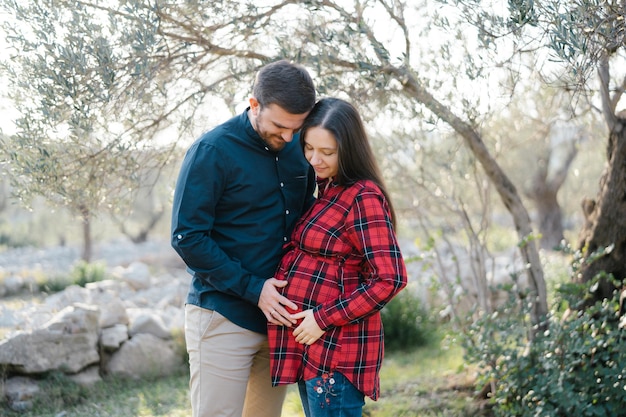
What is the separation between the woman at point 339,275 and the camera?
251 centimetres

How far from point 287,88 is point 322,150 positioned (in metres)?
0.28

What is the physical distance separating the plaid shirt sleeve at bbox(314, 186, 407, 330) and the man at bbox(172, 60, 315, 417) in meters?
0.20

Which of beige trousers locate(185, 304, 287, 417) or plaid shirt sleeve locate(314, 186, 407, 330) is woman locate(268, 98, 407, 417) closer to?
plaid shirt sleeve locate(314, 186, 407, 330)

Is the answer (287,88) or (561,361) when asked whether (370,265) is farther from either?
(561,361)

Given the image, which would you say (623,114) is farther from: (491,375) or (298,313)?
(298,313)

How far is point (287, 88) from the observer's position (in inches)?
103

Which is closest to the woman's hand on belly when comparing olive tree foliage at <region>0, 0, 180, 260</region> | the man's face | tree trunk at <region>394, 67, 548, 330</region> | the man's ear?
the man's face

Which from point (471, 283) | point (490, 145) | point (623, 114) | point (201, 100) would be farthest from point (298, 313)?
point (471, 283)

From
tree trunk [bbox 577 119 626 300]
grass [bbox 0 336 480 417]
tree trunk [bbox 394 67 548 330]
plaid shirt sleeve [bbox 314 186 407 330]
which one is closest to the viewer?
plaid shirt sleeve [bbox 314 186 407 330]

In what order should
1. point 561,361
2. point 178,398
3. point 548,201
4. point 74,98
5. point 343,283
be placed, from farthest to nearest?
point 548,201 → point 178,398 → point 561,361 → point 74,98 → point 343,283

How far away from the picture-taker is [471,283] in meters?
8.21

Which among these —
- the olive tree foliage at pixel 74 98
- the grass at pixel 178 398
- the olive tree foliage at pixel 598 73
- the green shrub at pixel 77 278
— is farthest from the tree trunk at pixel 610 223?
the green shrub at pixel 77 278

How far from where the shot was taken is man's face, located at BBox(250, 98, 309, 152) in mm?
2650

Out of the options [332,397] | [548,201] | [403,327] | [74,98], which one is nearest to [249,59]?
[74,98]
